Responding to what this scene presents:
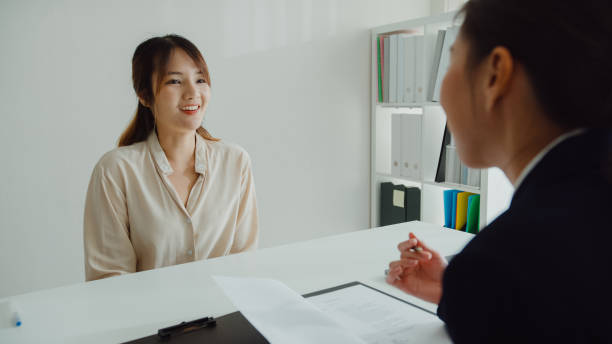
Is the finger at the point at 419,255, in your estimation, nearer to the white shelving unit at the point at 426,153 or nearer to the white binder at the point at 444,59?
the white shelving unit at the point at 426,153

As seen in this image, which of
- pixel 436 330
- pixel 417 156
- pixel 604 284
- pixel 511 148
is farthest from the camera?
pixel 417 156

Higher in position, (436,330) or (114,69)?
(114,69)

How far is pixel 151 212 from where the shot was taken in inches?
61.0

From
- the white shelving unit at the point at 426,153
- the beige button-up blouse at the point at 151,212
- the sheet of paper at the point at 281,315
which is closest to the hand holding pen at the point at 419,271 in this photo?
the sheet of paper at the point at 281,315

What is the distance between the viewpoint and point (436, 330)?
0.87 metres

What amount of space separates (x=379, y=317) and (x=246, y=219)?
3.01 feet

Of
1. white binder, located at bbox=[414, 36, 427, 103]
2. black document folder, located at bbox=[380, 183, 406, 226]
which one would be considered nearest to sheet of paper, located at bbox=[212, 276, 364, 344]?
white binder, located at bbox=[414, 36, 427, 103]

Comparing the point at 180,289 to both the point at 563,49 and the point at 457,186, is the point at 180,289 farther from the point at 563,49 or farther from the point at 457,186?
the point at 457,186

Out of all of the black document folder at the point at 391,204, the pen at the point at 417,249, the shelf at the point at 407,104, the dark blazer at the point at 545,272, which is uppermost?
the shelf at the point at 407,104

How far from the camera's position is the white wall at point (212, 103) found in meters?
2.25

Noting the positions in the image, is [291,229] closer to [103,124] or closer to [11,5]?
[103,124]

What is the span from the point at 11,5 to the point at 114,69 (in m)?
0.49

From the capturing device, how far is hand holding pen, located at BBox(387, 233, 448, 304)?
94 cm

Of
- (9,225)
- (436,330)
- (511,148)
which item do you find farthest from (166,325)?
(9,225)
